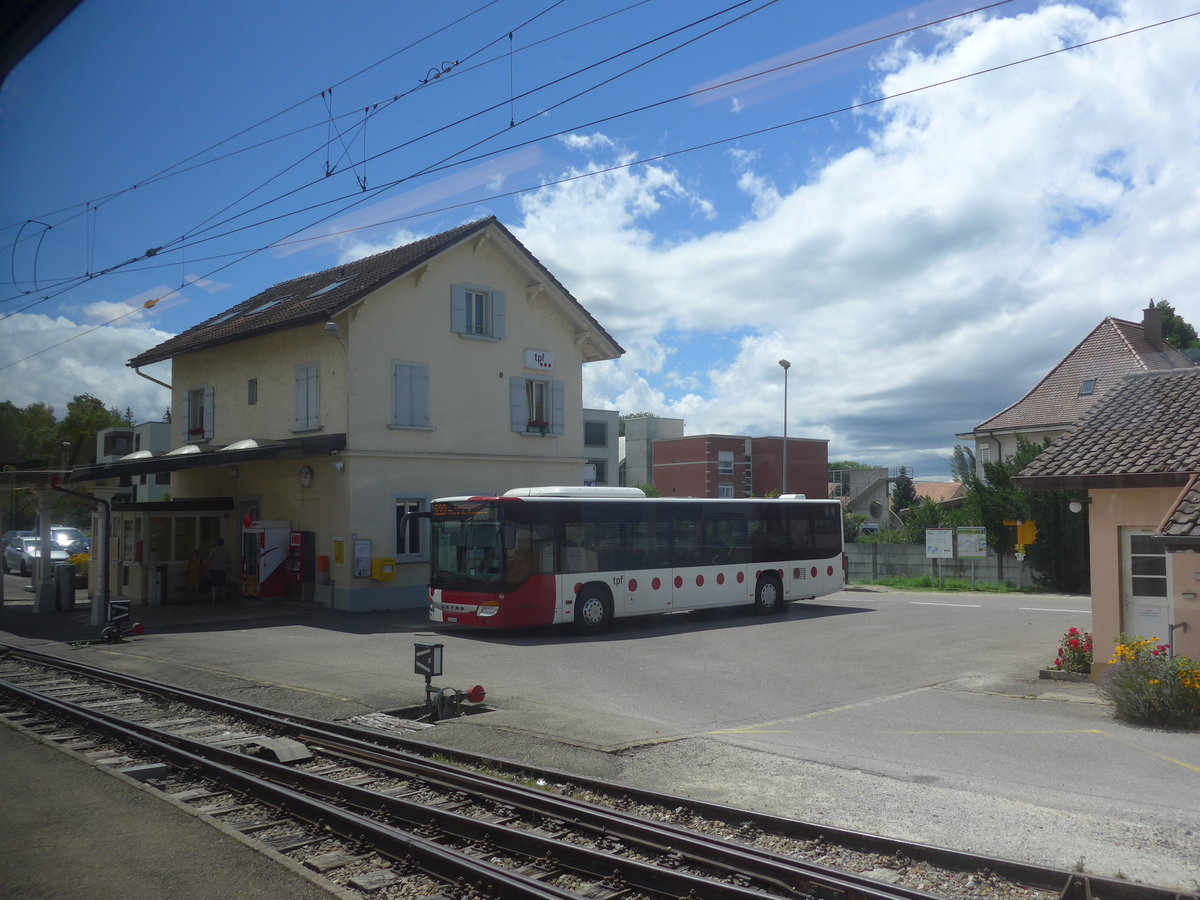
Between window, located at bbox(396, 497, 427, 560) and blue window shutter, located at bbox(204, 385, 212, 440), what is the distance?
866 cm

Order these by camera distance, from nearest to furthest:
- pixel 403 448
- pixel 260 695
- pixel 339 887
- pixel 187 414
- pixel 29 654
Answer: pixel 339 887
pixel 260 695
pixel 29 654
pixel 403 448
pixel 187 414

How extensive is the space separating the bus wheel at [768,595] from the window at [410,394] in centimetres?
975

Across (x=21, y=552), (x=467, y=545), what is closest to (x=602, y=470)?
(x=21, y=552)

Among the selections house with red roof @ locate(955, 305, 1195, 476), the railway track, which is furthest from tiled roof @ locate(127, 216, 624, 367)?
house with red roof @ locate(955, 305, 1195, 476)

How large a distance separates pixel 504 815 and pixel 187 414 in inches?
1053

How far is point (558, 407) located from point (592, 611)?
36.6 feet

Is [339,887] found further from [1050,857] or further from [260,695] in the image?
[260,695]

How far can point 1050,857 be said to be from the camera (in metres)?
6.25

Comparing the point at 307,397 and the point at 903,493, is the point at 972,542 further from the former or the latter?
the point at 903,493

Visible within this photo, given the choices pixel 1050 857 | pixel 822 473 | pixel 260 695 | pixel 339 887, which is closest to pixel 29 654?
pixel 260 695

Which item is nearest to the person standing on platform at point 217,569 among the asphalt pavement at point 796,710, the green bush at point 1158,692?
the asphalt pavement at point 796,710

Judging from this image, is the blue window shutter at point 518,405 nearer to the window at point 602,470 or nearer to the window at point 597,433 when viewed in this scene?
the window at point 597,433

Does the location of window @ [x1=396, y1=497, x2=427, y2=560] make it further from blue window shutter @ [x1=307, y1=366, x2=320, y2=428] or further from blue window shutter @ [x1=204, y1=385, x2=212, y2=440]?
blue window shutter @ [x1=204, y1=385, x2=212, y2=440]

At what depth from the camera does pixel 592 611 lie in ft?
62.4
